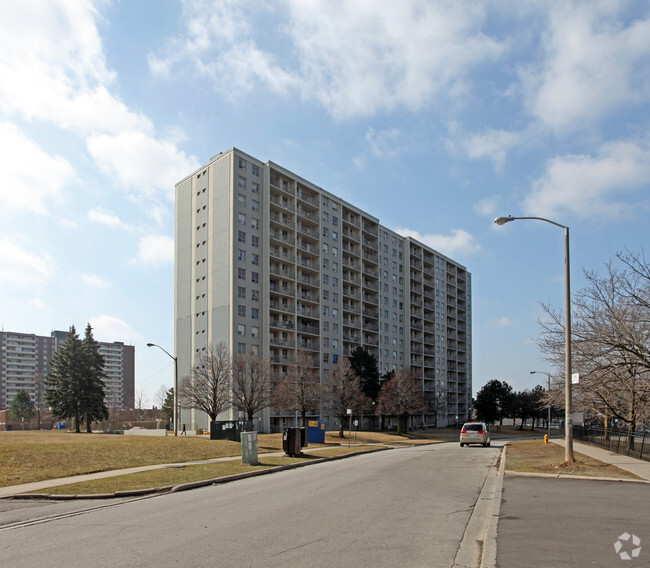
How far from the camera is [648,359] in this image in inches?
749

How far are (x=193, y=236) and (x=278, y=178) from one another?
1336 cm

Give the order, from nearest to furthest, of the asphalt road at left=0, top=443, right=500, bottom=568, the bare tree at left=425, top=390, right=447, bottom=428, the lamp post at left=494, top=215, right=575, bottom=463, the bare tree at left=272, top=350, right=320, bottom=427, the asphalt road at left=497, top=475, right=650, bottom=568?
1. the asphalt road at left=497, top=475, right=650, bottom=568
2. the asphalt road at left=0, top=443, right=500, bottom=568
3. the lamp post at left=494, top=215, right=575, bottom=463
4. the bare tree at left=272, top=350, right=320, bottom=427
5. the bare tree at left=425, top=390, right=447, bottom=428

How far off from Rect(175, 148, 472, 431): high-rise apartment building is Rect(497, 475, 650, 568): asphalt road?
52.8 m

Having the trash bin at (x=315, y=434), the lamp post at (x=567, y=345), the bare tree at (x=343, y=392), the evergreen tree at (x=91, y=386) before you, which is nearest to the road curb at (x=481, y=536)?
the lamp post at (x=567, y=345)

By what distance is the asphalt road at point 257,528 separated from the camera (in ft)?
23.4

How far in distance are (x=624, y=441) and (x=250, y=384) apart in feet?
116

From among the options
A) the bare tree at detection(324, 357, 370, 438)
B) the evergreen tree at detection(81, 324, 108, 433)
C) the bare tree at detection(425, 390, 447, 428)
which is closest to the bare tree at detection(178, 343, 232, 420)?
the bare tree at detection(324, 357, 370, 438)

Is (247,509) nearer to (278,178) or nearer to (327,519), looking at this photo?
(327,519)

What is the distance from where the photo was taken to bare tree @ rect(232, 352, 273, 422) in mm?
53250

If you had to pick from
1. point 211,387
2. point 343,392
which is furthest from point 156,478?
point 343,392

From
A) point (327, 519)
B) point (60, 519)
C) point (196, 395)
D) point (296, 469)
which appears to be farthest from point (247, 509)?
point (196, 395)

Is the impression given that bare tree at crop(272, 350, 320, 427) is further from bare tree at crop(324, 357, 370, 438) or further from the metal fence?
the metal fence

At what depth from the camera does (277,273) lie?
70812 mm

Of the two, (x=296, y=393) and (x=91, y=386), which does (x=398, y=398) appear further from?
(x=91, y=386)
